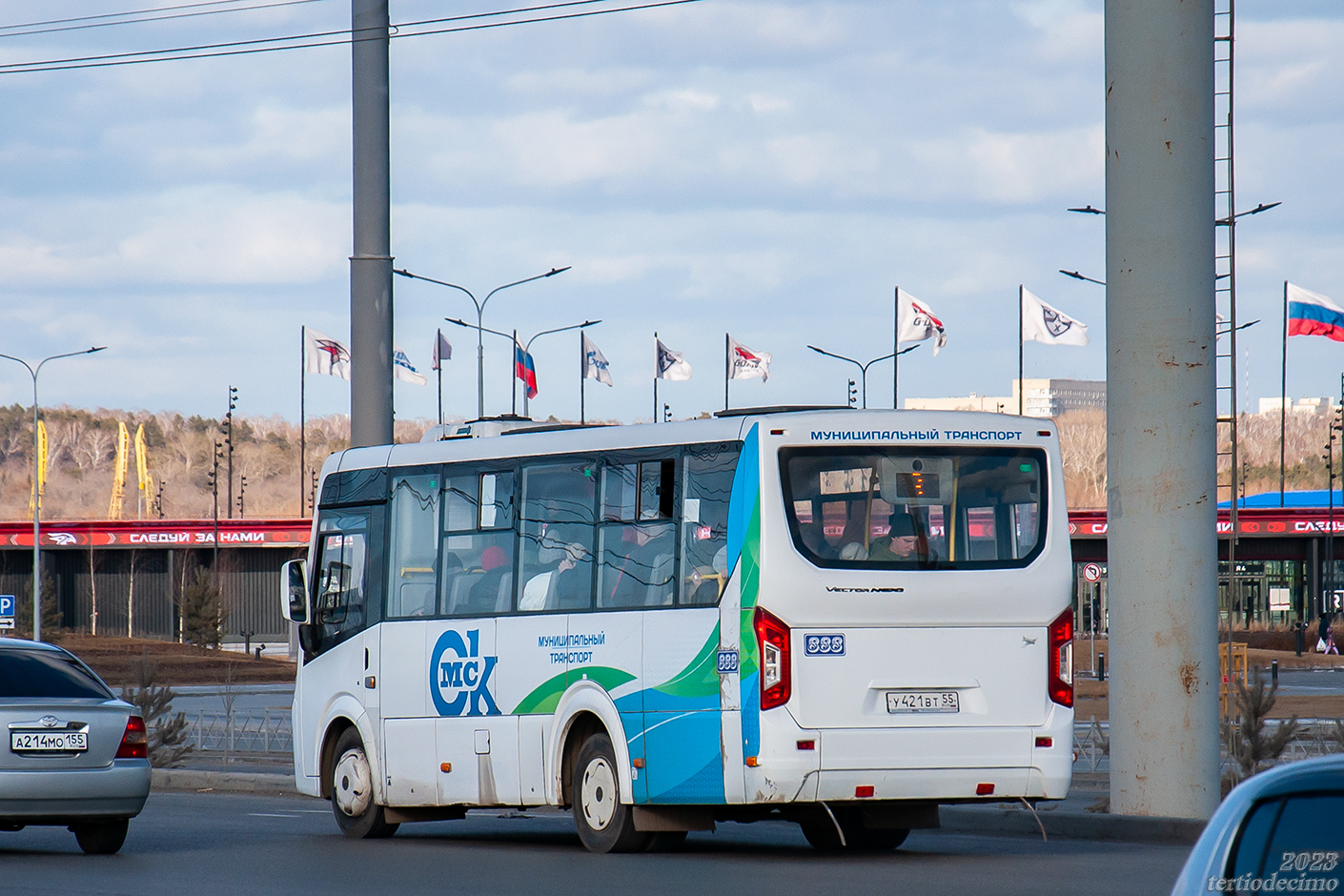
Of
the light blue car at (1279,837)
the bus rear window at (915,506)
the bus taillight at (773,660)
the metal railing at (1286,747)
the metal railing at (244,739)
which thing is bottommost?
the metal railing at (244,739)

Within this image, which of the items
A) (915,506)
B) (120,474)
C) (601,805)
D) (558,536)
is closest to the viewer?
(915,506)

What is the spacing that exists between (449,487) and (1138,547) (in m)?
5.34

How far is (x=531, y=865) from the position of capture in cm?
1286

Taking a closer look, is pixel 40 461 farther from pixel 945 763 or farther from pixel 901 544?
pixel 945 763

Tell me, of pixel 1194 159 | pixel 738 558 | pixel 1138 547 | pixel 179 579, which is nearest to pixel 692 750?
pixel 738 558

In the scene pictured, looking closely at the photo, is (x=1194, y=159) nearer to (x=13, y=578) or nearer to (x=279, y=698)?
(x=279, y=698)

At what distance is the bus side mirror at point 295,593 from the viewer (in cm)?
1702

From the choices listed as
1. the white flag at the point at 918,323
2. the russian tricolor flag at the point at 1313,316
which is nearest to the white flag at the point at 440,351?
the white flag at the point at 918,323

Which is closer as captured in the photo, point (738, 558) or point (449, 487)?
point (738, 558)

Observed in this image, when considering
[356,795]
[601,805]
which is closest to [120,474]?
[356,795]

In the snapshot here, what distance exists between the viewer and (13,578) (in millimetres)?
93750

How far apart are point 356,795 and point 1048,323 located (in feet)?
200

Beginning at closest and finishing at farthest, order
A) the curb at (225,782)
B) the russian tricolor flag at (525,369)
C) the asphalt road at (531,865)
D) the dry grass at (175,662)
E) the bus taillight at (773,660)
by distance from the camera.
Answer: the asphalt road at (531,865), the bus taillight at (773,660), the curb at (225,782), the dry grass at (175,662), the russian tricolor flag at (525,369)

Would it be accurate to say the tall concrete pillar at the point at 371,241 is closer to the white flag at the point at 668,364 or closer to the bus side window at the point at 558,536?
the bus side window at the point at 558,536
